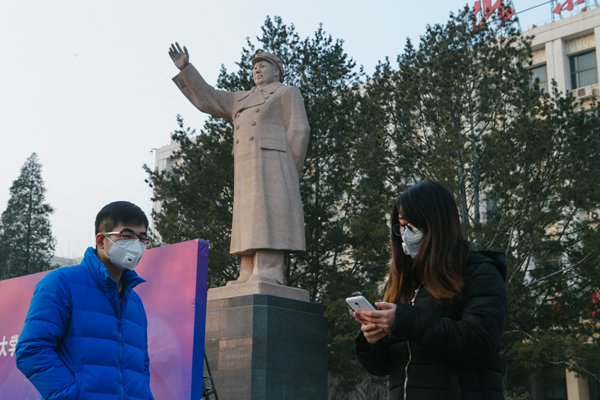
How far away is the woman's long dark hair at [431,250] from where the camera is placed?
7.73 feet

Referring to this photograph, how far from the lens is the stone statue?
827 cm

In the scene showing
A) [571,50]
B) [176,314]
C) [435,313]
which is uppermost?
[571,50]

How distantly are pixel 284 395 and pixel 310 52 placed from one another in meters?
12.4

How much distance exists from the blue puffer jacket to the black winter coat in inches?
49.1

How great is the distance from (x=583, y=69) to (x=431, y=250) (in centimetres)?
2942

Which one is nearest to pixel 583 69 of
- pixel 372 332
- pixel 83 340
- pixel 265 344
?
pixel 265 344

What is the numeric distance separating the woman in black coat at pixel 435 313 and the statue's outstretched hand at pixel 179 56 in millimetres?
6605

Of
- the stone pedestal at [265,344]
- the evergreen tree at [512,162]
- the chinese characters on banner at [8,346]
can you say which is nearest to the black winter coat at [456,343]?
the stone pedestal at [265,344]

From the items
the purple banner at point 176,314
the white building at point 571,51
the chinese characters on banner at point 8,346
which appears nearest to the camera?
the purple banner at point 176,314

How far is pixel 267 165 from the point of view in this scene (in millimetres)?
8422

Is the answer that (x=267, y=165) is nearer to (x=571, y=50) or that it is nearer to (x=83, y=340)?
(x=83, y=340)

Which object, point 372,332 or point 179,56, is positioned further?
point 179,56

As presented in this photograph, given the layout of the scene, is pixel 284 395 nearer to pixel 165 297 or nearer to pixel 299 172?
pixel 165 297

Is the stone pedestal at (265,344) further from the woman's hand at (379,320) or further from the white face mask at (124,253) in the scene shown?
the woman's hand at (379,320)
